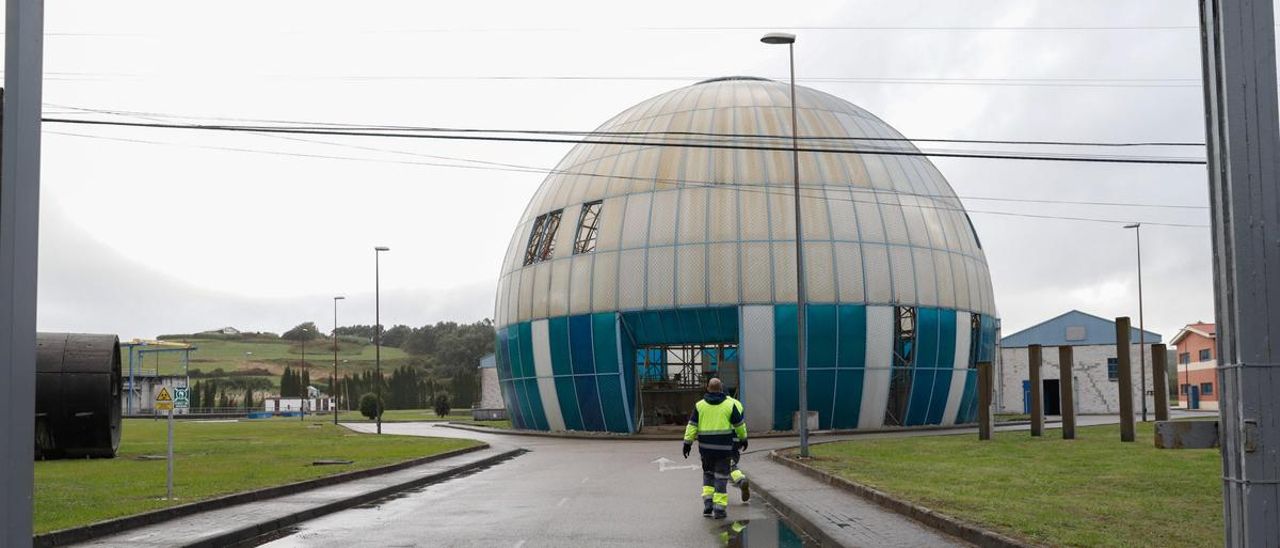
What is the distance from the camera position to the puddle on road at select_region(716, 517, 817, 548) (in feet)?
40.3

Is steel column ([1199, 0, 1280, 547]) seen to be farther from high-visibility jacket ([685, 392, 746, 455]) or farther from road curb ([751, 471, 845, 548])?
high-visibility jacket ([685, 392, 746, 455])

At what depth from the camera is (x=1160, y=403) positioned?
37.7 m

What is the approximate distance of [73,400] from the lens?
26.2m

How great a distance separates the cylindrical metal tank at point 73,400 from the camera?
26188mm

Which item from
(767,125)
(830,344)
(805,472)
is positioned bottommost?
(805,472)

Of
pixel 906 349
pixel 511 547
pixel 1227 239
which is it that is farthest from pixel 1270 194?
pixel 906 349

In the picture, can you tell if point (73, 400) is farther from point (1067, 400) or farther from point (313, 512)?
point (1067, 400)

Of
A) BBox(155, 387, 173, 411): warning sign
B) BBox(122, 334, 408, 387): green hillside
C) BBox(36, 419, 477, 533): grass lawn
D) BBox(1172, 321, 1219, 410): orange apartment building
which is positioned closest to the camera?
BBox(36, 419, 477, 533): grass lawn

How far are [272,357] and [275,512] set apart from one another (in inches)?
7004

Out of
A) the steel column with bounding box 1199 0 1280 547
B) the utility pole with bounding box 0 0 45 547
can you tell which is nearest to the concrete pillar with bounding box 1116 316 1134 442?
the steel column with bounding box 1199 0 1280 547

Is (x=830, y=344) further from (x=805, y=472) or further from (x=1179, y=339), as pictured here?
(x=1179, y=339)

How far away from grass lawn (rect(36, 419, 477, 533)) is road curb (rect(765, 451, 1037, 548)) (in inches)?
354

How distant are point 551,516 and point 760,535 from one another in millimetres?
3188

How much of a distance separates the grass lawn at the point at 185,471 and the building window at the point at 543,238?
11437 millimetres
